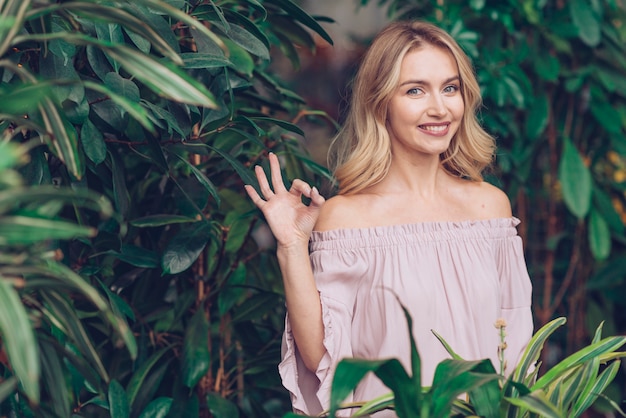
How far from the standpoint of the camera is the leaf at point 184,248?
5.43ft

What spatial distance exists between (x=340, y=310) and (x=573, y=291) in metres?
1.59

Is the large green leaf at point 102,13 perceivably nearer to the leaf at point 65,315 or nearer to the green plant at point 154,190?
the green plant at point 154,190

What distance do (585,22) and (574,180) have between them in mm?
535

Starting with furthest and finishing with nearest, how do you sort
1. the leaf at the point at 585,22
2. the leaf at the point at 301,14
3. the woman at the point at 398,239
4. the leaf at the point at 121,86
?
the leaf at the point at 585,22
the leaf at the point at 301,14
the woman at the point at 398,239
the leaf at the point at 121,86

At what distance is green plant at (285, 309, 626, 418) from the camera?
109 centimetres

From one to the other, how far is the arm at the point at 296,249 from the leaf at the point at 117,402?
0.38m

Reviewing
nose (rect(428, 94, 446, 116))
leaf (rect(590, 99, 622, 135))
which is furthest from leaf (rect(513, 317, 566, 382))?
leaf (rect(590, 99, 622, 135))

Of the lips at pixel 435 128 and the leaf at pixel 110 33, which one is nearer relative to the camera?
the leaf at pixel 110 33

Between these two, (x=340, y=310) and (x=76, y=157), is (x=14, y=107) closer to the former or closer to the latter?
(x=76, y=157)

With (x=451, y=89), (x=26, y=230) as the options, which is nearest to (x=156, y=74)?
(x=26, y=230)

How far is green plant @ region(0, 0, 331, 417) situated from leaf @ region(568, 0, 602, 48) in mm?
1045

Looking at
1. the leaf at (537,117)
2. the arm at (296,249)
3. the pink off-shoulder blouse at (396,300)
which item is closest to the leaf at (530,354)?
the pink off-shoulder blouse at (396,300)

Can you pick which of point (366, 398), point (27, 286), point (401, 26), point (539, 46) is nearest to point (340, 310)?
point (366, 398)

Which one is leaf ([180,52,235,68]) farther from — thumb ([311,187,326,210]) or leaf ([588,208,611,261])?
Result: leaf ([588,208,611,261])
